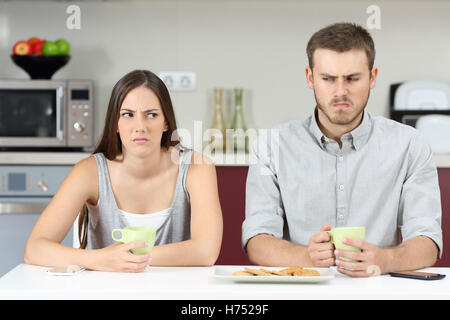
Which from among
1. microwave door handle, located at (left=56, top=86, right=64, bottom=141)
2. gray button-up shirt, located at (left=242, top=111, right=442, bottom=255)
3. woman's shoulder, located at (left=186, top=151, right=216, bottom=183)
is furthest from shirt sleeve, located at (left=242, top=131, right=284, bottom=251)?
microwave door handle, located at (left=56, top=86, right=64, bottom=141)

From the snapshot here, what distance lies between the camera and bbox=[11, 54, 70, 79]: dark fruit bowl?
3092mm

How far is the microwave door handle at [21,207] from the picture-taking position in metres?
2.80

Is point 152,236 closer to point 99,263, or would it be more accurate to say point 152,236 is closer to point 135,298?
point 99,263

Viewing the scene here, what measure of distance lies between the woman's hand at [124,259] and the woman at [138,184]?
256mm

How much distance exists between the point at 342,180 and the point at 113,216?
60 centimetres

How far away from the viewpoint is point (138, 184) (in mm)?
1668

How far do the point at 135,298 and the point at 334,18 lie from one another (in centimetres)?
261

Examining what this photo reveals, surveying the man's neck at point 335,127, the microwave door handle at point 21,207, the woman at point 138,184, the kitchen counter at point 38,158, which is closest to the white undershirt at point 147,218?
the woman at point 138,184

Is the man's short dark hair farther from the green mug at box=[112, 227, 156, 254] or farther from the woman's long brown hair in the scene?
the green mug at box=[112, 227, 156, 254]

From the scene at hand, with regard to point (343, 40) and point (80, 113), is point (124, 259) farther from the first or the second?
point (80, 113)

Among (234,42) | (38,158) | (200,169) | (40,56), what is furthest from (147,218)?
(234,42)

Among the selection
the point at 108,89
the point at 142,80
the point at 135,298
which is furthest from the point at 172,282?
the point at 108,89

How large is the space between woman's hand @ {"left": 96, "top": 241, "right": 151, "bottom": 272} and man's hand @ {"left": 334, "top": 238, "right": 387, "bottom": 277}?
37cm

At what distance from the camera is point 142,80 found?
164 centimetres
